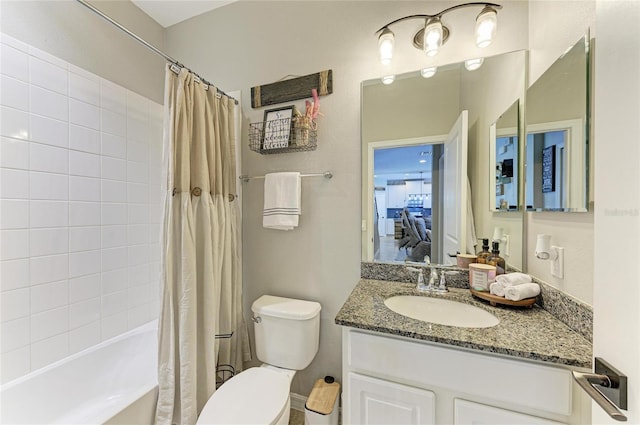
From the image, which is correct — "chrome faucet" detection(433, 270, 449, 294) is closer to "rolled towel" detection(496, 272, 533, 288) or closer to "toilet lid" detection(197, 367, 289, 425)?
"rolled towel" detection(496, 272, 533, 288)

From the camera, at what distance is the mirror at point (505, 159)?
115cm

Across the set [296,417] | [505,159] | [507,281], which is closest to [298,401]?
[296,417]

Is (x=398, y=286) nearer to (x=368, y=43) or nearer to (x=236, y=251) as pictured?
(x=236, y=251)

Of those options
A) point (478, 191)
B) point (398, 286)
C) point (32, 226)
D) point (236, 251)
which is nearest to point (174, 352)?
point (236, 251)

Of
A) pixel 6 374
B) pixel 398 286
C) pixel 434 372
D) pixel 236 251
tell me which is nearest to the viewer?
pixel 434 372

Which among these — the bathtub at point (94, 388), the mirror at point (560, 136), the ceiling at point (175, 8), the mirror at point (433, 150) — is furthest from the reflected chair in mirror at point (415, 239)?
the ceiling at point (175, 8)

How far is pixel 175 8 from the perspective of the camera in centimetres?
182

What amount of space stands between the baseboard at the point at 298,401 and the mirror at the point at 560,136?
167 cm

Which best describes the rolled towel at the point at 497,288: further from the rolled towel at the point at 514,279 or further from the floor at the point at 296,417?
the floor at the point at 296,417

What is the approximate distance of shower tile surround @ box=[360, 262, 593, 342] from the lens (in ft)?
2.55

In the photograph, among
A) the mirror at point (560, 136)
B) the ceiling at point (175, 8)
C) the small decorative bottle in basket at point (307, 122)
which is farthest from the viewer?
the ceiling at point (175, 8)

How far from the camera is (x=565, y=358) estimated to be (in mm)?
678

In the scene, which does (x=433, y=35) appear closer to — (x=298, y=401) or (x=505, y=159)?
(x=505, y=159)

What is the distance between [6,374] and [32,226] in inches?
27.4
